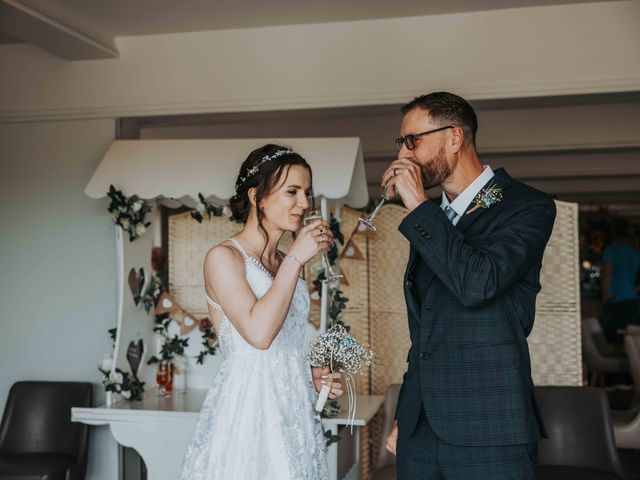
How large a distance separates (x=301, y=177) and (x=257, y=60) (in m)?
2.30

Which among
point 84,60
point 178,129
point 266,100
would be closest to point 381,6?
point 266,100

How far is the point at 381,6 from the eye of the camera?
14.2ft

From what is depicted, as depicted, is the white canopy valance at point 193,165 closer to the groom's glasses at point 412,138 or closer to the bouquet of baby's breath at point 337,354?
the bouquet of baby's breath at point 337,354

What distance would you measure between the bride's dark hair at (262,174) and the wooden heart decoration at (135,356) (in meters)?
2.04

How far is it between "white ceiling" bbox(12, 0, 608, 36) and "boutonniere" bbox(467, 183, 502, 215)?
2335mm

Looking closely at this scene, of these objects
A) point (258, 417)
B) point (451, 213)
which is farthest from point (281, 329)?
point (451, 213)

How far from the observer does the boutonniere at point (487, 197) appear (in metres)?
2.19

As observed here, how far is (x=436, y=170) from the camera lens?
2.25 metres

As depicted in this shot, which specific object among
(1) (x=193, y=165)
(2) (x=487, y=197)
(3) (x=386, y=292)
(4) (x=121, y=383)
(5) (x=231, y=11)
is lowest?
(4) (x=121, y=383)

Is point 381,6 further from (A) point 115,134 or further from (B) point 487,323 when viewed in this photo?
(B) point 487,323

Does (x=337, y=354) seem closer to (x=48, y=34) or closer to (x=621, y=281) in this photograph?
(x=48, y=34)

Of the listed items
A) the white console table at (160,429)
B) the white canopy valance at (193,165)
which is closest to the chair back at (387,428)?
the white console table at (160,429)

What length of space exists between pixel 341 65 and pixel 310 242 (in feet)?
8.22

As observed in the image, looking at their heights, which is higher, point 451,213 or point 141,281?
point 451,213
